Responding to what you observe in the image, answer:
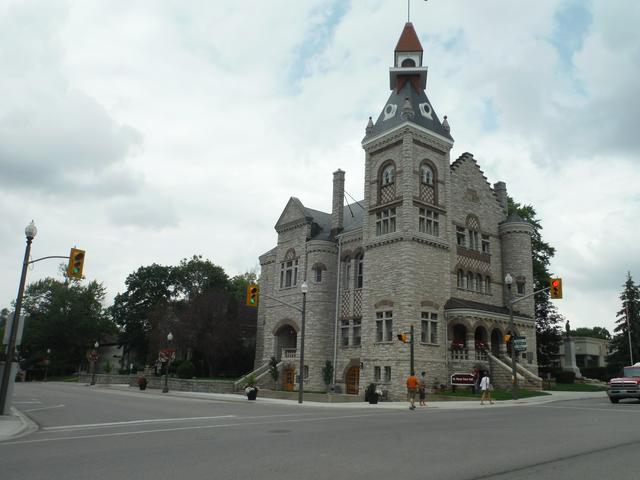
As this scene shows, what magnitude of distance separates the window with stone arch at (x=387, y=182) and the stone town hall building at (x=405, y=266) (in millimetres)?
83

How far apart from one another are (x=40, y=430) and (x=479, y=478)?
12354mm

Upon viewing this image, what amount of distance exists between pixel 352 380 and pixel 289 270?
11.3 m

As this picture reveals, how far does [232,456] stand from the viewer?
32.3 ft

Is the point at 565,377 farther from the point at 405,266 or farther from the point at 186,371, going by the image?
the point at 186,371

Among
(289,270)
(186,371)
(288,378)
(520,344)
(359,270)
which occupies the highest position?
(289,270)

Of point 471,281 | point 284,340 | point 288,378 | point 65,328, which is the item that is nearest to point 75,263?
point 288,378

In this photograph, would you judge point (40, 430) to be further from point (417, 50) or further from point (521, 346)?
point (417, 50)

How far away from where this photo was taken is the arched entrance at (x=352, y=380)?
38891 millimetres

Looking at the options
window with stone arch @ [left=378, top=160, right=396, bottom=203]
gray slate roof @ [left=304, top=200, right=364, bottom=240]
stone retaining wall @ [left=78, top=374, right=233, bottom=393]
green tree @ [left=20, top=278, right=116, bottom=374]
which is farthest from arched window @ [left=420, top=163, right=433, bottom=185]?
green tree @ [left=20, top=278, right=116, bottom=374]

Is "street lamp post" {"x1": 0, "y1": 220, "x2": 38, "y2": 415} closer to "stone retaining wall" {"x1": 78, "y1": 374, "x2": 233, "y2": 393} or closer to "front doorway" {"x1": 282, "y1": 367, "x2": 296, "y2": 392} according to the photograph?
"stone retaining wall" {"x1": 78, "y1": 374, "x2": 233, "y2": 393}

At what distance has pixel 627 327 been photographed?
185ft

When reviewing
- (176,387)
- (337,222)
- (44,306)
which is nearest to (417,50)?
(337,222)

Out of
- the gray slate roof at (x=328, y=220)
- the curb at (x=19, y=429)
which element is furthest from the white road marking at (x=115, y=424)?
the gray slate roof at (x=328, y=220)

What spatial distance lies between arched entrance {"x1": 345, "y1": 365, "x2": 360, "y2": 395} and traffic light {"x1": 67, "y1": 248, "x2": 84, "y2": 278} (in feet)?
79.2
